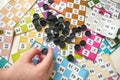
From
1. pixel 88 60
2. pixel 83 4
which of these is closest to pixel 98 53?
pixel 88 60

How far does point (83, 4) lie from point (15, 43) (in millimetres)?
470

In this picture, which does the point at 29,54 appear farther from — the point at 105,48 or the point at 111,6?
the point at 111,6

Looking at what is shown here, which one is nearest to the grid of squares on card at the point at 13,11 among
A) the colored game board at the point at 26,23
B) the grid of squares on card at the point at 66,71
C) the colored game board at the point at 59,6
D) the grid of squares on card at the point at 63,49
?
the colored game board at the point at 26,23

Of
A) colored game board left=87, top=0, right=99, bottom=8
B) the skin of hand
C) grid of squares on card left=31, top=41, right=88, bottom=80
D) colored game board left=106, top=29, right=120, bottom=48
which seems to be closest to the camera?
the skin of hand

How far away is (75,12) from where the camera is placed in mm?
1383

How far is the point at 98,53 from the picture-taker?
1.29 metres

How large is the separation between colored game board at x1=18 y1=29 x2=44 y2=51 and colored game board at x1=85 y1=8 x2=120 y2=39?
28cm

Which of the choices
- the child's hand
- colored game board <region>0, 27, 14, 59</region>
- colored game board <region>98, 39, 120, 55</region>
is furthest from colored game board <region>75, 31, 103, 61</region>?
colored game board <region>0, 27, 14, 59</region>

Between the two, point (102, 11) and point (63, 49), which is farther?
point (102, 11)

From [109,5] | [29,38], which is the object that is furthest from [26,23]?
[109,5]

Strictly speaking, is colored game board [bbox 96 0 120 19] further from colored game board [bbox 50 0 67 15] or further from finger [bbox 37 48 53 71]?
finger [bbox 37 48 53 71]

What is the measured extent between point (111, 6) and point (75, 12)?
0.24 m

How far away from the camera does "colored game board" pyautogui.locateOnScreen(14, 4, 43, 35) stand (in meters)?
1.32

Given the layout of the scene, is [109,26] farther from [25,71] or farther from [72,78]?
[25,71]
